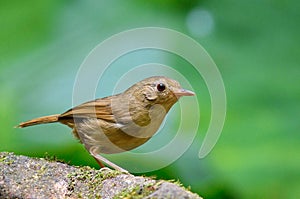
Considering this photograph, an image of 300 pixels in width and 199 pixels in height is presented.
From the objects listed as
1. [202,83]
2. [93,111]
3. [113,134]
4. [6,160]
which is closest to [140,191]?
[6,160]

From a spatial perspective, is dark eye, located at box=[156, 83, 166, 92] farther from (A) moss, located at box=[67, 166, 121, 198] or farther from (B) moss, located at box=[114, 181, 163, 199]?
(B) moss, located at box=[114, 181, 163, 199]

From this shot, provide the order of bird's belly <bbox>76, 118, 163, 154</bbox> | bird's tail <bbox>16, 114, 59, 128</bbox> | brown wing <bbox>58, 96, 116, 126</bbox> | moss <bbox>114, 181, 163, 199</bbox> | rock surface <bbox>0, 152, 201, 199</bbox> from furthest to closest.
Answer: bird's tail <bbox>16, 114, 59, 128</bbox> → brown wing <bbox>58, 96, 116, 126</bbox> → bird's belly <bbox>76, 118, 163, 154</bbox> → rock surface <bbox>0, 152, 201, 199</bbox> → moss <bbox>114, 181, 163, 199</bbox>

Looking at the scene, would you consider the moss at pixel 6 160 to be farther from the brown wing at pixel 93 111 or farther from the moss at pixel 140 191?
the brown wing at pixel 93 111

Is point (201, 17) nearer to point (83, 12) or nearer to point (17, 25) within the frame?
point (83, 12)

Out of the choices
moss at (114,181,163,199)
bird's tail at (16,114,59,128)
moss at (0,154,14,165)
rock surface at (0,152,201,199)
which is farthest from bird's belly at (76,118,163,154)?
moss at (114,181,163,199)

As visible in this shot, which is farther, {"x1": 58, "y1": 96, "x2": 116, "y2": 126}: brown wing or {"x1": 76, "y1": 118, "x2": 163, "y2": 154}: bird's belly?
{"x1": 58, "y1": 96, "x2": 116, "y2": 126}: brown wing

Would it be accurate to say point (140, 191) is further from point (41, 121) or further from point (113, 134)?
point (41, 121)

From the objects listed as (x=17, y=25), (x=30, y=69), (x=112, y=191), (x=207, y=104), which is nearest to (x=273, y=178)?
(x=207, y=104)
